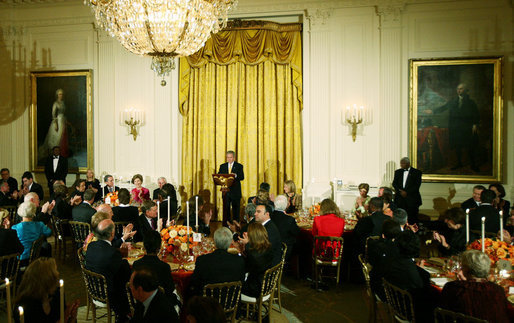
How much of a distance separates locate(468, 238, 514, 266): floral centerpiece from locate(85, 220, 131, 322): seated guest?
358cm

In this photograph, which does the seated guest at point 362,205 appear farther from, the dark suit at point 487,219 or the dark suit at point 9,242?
the dark suit at point 9,242

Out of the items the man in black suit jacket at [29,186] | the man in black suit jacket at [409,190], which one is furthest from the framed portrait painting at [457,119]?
the man in black suit jacket at [29,186]

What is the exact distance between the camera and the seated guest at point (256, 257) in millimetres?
4641

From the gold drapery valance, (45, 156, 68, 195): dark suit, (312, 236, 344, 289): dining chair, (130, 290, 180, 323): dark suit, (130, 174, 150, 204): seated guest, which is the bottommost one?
(312, 236, 344, 289): dining chair

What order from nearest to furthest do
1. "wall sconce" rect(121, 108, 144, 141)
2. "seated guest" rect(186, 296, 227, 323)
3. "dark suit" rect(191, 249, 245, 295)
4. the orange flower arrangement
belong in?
"seated guest" rect(186, 296, 227, 323)
"dark suit" rect(191, 249, 245, 295)
the orange flower arrangement
"wall sconce" rect(121, 108, 144, 141)

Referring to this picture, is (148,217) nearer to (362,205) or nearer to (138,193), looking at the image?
(138,193)

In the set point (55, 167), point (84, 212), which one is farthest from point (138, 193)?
point (55, 167)

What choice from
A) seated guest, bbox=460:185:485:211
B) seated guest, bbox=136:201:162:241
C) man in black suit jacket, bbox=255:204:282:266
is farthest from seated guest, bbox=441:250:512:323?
seated guest, bbox=460:185:485:211

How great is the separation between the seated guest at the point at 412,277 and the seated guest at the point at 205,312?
2.07 meters

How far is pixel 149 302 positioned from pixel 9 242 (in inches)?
106

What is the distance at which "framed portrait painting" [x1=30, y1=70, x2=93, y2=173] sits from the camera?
1163cm

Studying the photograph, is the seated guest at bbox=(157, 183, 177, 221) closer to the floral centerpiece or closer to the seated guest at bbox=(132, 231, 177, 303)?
the seated guest at bbox=(132, 231, 177, 303)

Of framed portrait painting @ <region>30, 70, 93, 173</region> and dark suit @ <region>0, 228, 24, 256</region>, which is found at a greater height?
framed portrait painting @ <region>30, 70, 93, 173</region>

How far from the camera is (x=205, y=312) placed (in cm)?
254
